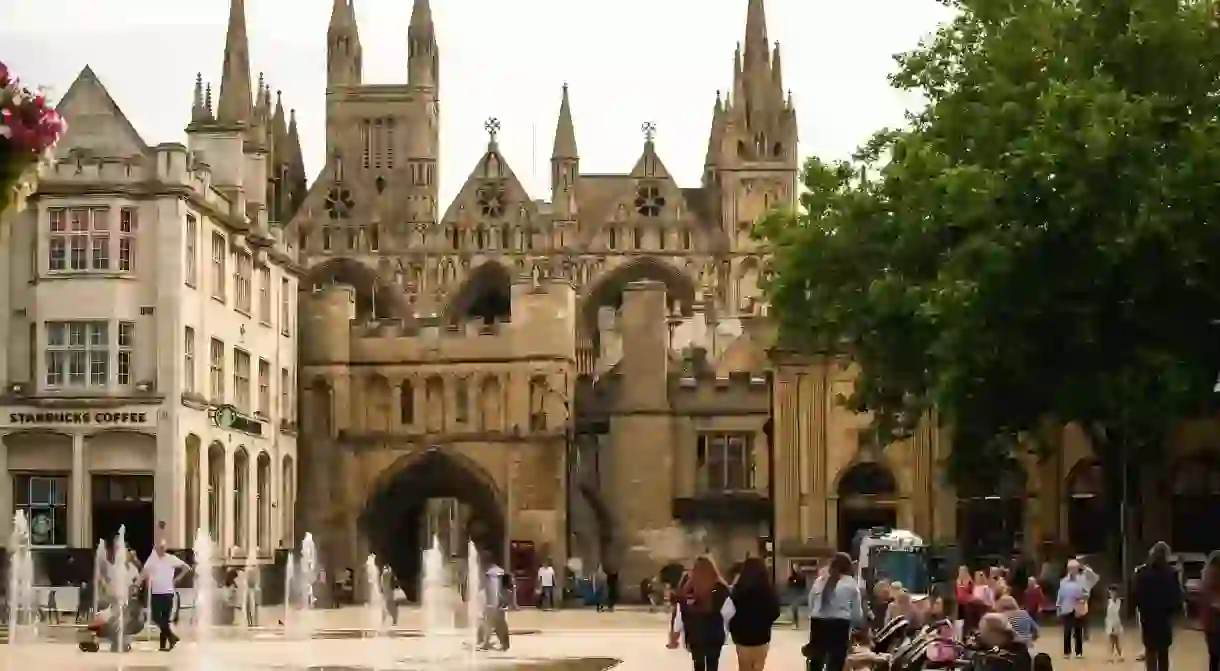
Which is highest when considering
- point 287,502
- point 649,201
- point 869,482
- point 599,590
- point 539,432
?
point 649,201

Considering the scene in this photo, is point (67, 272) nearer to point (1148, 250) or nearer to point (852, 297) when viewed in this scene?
point (852, 297)

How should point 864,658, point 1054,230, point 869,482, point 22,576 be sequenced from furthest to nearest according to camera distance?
point 869,482 → point 22,576 → point 1054,230 → point 864,658

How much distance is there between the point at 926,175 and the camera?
1618 inches

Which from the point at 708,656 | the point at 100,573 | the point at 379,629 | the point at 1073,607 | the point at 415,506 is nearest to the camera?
the point at 708,656

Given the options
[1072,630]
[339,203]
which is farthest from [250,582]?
[339,203]

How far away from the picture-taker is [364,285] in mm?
113562

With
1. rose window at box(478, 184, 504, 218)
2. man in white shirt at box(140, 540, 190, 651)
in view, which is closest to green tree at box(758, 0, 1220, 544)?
man in white shirt at box(140, 540, 190, 651)

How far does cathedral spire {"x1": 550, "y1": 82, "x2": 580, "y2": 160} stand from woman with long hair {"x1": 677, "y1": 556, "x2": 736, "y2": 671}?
95.7 metres

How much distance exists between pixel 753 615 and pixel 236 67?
10088 centimetres

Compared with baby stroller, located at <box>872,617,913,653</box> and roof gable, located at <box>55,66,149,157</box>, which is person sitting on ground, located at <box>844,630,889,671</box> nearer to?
baby stroller, located at <box>872,617,913,653</box>

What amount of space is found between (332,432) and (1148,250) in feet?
111

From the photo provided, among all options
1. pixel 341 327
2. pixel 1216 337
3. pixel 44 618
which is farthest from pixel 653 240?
pixel 1216 337

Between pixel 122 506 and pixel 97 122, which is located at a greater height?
pixel 97 122

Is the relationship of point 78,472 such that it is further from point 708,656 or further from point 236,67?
point 236,67
